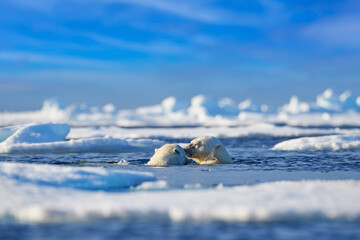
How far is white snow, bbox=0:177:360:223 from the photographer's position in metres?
6.11

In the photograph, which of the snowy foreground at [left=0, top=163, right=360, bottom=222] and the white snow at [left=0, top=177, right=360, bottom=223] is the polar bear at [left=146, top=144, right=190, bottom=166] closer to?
the snowy foreground at [left=0, top=163, right=360, bottom=222]

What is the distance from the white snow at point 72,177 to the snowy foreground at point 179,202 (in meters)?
0.03

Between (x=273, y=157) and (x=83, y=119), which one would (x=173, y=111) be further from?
(x=273, y=157)

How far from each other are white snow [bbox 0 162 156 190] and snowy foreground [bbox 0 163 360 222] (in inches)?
1.3

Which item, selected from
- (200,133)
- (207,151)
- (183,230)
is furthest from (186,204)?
(200,133)

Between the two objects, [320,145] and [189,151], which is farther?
[320,145]

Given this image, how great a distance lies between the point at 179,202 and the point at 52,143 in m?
12.4

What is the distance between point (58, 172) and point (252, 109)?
99837 mm

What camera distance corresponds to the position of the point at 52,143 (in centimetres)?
1828

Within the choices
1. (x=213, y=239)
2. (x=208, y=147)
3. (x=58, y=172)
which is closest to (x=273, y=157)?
(x=208, y=147)

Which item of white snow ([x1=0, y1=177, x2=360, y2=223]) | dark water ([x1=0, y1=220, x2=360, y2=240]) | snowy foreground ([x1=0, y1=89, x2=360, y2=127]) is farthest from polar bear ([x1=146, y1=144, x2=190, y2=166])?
snowy foreground ([x1=0, y1=89, x2=360, y2=127])

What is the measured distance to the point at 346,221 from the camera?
5.95 metres

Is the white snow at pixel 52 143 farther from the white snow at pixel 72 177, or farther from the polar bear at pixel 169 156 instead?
the white snow at pixel 72 177

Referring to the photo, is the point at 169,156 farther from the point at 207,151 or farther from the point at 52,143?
the point at 52,143
